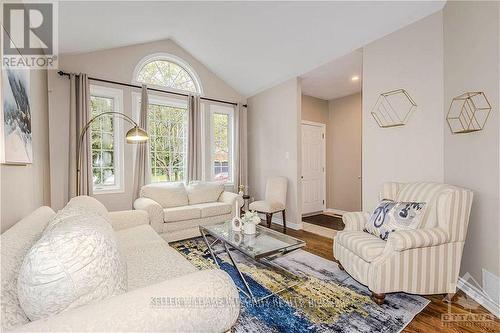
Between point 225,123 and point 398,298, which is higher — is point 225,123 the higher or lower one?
the higher one

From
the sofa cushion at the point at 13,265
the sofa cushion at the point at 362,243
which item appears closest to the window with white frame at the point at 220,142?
the sofa cushion at the point at 362,243

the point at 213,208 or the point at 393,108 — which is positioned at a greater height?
the point at 393,108

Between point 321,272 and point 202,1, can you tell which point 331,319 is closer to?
point 321,272

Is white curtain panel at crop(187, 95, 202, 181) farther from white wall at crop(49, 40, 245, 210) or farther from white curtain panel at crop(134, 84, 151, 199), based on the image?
white curtain panel at crop(134, 84, 151, 199)

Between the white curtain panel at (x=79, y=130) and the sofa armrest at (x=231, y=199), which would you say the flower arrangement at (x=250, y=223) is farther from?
the white curtain panel at (x=79, y=130)

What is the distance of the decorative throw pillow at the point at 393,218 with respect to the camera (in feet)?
6.73

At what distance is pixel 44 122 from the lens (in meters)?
3.14

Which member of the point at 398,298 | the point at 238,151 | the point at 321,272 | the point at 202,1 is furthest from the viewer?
the point at 238,151

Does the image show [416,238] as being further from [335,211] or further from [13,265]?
[335,211]

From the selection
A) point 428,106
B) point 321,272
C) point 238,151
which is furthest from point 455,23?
point 238,151

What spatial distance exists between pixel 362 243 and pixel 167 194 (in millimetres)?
2900

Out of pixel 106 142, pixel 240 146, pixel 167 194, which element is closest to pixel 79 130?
pixel 106 142

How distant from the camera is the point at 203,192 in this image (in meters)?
4.16

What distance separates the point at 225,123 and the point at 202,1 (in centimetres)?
248
